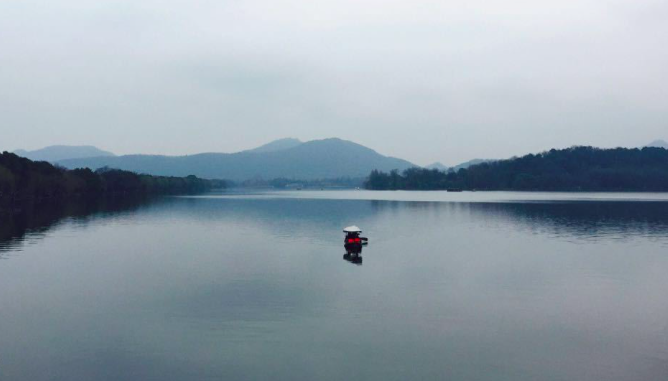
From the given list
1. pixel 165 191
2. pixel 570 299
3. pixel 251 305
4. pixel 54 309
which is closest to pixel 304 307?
pixel 251 305

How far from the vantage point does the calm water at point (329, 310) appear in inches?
598

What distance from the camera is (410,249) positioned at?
4041 centimetres

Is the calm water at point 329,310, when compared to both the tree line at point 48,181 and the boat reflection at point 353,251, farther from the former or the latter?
the tree line at point 48,181

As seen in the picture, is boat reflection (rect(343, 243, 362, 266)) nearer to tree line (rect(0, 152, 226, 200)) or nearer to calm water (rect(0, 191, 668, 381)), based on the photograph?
calm water (rect(0, 191, 668, 381))

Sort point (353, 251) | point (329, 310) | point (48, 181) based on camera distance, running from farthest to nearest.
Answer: point (48, 181)
point (353, 251)
point (329, 310)

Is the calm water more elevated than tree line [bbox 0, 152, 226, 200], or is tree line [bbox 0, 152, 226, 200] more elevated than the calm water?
tree line [bbox 0, 152, 226, 200]

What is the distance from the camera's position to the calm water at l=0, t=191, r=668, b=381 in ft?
49.8

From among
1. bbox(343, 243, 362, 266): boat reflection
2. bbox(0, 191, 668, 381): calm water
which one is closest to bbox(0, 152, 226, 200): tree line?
bbox(0, 191, 668, 381): calm water

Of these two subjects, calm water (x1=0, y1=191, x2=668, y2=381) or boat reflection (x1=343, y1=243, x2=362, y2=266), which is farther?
boat reflection (x1=343, y1=243, x2=362, y2=266)

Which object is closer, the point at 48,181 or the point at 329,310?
the point at 329,310

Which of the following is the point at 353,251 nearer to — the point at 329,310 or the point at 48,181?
the point at 329,310

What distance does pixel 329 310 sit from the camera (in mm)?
21328

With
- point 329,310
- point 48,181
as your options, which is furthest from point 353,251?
point 48,181

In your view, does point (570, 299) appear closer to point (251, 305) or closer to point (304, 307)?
point (304, 307)
